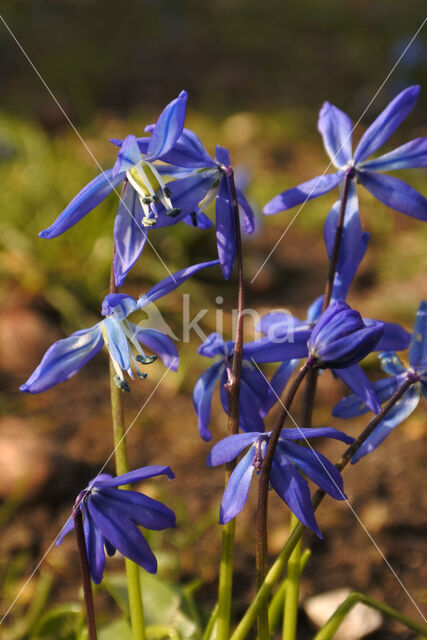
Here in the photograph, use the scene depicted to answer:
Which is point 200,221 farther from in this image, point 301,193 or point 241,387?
point 241,387

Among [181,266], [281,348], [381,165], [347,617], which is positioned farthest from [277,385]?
[181,266]

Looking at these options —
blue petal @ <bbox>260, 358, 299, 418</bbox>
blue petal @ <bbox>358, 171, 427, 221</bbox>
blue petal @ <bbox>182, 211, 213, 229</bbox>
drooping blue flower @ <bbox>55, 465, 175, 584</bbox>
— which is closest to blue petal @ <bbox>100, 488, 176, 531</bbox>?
drooping blue flower @ <bbox>55, 465, 175, 584</bbox>

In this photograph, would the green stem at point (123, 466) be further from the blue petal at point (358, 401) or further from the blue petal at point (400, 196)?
the blue petal at point (400, 196)

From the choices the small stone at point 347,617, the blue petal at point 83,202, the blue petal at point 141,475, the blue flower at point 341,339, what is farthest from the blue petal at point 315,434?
the small stone at point 347,617

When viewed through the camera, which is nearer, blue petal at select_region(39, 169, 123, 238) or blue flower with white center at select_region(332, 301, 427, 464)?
blue petal at select_region(39, 169, 123, 238)

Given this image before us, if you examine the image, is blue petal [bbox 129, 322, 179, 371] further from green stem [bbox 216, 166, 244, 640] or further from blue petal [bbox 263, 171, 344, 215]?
blue petal [bbox 263, 171, 344, 215]

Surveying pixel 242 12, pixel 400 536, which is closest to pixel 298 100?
pixel 242 12
